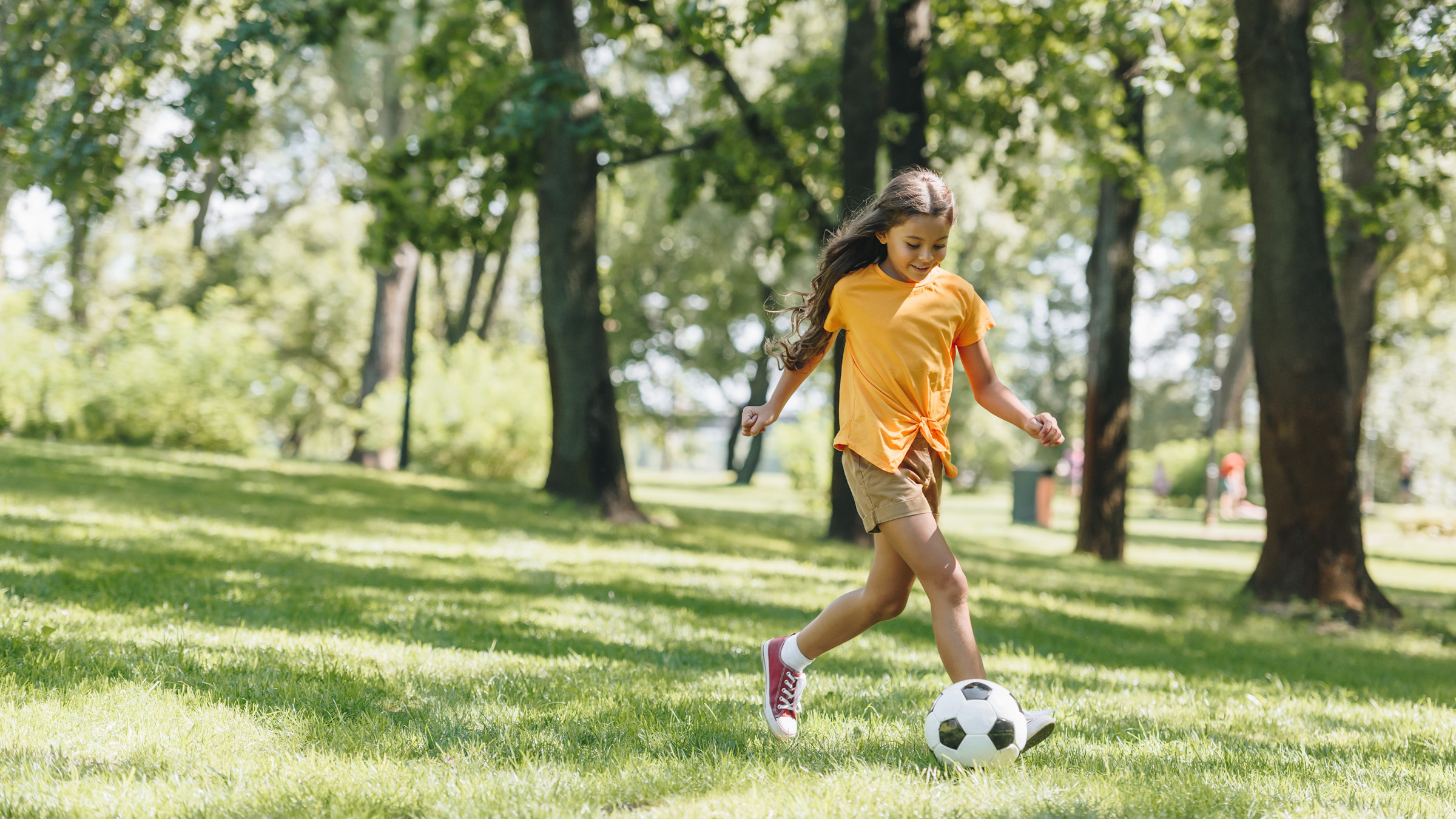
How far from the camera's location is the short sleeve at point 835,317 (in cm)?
400

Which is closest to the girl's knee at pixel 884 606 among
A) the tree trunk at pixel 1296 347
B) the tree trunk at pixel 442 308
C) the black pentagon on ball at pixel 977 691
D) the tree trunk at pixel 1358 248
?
the black pentagon on ball at pixel 977 691

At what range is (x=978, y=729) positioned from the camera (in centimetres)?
338

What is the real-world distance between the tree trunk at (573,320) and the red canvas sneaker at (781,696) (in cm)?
901

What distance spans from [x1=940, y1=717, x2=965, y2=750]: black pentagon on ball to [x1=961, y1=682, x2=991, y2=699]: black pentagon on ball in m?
0.09

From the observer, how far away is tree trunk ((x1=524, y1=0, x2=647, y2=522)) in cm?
1297

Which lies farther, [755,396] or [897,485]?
[755,396]

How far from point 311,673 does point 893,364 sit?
2.56m

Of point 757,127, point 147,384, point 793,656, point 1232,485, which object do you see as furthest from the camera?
point 1232,485

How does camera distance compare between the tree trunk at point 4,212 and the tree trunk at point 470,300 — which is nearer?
the tree trunk at point 4,212

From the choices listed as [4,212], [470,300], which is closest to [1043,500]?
[470,300]

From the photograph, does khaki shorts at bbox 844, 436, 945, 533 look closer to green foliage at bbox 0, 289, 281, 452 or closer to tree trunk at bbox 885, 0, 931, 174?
tree trunk at bbox 885, 0, 931, 174

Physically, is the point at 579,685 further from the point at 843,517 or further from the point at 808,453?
the point at 808,453

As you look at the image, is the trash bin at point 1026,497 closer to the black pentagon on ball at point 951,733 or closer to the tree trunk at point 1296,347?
the tree trunk at point 1296,347

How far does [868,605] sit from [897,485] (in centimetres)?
51
